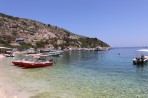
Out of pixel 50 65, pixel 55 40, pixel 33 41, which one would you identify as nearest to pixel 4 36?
pixel 33 41

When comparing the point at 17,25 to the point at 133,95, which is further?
the point at 17,25

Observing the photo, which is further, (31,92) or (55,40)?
(55,40)

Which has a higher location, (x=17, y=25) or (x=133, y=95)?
(x=17, y=25)

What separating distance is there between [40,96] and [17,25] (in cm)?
17152

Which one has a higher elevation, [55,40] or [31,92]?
[55,40]

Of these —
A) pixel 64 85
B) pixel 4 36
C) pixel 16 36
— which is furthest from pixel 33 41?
pixel 64 85

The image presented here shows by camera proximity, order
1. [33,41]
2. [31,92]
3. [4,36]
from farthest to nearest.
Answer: [33,41] → [4,36] → [31,92]

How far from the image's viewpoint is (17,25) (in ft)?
607

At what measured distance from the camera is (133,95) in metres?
22.8

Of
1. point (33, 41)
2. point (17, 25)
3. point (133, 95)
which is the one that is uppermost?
point (17, 25)

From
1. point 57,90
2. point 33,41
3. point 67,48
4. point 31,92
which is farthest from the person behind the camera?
point 67,48

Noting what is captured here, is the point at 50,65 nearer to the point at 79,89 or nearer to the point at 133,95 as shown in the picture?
the point at 79,89

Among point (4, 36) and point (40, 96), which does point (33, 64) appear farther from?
point (4, 36)

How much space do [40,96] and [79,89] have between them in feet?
17.8
